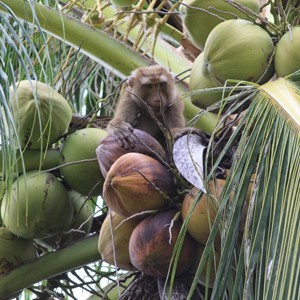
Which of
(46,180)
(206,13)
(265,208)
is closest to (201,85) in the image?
(206,13)

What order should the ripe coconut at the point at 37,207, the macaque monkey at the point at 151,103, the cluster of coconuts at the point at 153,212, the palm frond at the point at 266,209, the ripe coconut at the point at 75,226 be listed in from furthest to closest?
1. the macaque monkey at the point at 151,103
2. the ripe coconut at the point at 75,226
3. the ripe coconut at the point at 37,207
4. the cluster of coconuts at the point at 153,212
5. the palm frond at the point at 266,209

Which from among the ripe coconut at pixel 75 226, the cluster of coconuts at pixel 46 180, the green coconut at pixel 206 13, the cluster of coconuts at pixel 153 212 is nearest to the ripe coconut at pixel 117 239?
the cluster of coconuts at pixel 153 212

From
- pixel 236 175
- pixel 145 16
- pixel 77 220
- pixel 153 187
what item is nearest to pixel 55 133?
pixel 77 220

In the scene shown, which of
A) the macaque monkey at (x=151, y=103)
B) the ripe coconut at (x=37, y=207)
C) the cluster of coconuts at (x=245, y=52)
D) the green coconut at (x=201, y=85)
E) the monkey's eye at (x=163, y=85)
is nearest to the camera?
the cluster of coconuts at (x=245, y=52)

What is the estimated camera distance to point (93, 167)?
2754 mm

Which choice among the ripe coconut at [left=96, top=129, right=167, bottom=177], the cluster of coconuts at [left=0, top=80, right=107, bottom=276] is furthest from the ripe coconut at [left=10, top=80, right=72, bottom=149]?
the ripe coconut at [left=96, top=129, right=167, bottom=177]

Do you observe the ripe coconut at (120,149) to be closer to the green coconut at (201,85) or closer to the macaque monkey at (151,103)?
the green coconut at (201,85)

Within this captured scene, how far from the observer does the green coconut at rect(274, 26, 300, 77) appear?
225 centimetres

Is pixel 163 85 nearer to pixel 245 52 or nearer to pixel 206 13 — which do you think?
pixel 206 13

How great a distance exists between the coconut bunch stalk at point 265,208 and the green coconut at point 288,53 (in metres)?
0.34

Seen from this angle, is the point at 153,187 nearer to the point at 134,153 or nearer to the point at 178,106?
the point at 134,153

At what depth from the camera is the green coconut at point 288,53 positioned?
225cm

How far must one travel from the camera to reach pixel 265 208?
159 cm

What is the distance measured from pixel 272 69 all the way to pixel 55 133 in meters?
0.84
